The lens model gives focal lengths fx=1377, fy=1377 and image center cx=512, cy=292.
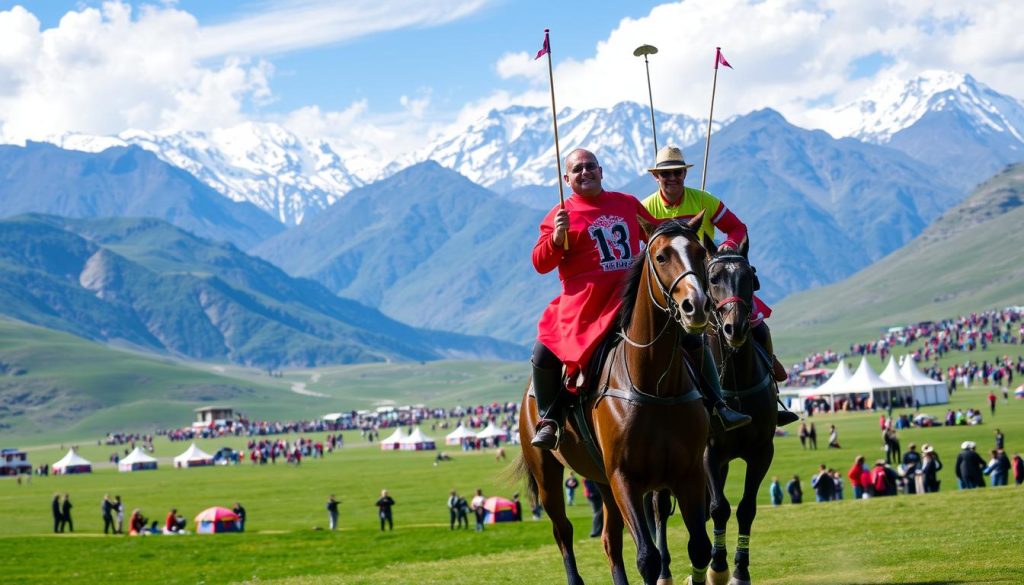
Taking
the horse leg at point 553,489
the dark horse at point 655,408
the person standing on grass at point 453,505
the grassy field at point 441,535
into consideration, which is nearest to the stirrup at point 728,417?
the dark horse at point 655,408

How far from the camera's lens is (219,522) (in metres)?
57.0

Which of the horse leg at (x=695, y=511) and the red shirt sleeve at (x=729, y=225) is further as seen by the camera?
the red shirt sleeve at (x=729, y=225)

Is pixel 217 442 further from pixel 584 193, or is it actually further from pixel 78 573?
pixel 584 193

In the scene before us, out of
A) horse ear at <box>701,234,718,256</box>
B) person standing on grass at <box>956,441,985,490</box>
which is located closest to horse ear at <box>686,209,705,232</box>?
horse ear at <box>701,234,718,256</box>

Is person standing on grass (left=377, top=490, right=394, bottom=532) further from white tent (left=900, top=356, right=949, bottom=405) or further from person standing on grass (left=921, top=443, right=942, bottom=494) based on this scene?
white tent (left=900, top=356, right=949, bottom=405)

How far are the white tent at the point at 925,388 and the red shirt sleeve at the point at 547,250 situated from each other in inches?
4084

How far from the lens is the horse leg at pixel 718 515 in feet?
49.6

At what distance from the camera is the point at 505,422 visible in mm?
162875

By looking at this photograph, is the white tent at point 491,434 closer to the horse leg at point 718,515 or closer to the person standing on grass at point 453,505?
the person standing on grass at point 453,505

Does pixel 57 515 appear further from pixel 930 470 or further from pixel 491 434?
pixel 491 434

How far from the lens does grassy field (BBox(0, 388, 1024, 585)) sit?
811 inches

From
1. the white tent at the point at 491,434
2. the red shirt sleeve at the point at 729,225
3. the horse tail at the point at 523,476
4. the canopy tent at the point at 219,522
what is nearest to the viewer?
the red shirt sleeve at the point at 729,225

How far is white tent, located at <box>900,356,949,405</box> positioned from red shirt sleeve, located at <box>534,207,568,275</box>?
103738 millimetres

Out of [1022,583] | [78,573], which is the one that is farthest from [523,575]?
[78,573]
